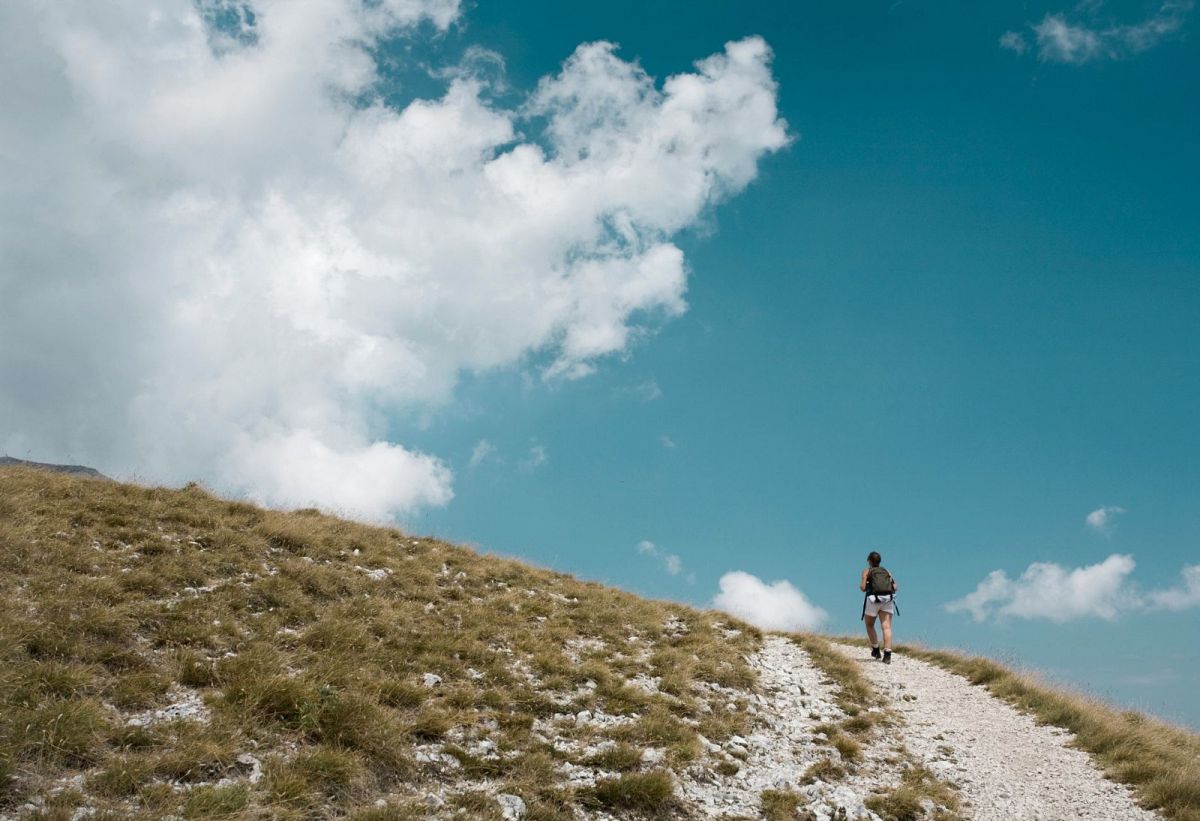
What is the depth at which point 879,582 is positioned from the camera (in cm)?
2669

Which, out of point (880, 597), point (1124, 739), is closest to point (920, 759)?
point (1124, 739)

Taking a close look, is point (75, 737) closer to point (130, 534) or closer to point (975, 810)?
point (130, 534)

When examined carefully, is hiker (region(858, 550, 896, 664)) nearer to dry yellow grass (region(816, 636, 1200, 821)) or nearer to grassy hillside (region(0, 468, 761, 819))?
dry yellow grass (region(816, 636, 1200, 821))

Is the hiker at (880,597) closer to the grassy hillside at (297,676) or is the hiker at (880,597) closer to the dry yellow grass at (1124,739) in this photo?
the dry yellow grass at (1124,739)

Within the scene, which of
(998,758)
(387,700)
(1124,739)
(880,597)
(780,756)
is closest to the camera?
(387,700)

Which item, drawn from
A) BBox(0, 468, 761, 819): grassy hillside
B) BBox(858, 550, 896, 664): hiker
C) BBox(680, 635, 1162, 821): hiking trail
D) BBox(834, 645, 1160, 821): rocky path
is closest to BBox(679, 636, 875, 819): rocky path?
BBox(680, 635, 1162, 821): hiking trail

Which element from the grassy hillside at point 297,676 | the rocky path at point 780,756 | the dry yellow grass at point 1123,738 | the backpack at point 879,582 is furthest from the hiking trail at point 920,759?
the backpack at point 879,582

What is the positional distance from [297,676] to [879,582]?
2037 cm

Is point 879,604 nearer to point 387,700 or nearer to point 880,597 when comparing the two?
point 880,597

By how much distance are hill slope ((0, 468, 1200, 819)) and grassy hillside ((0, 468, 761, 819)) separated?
5 cm

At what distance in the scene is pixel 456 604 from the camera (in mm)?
21156

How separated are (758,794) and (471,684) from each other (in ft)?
20.2

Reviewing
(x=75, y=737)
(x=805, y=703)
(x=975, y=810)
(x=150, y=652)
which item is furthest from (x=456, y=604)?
(x=975, y=810)

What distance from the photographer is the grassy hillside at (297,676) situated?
10516 millimetres
